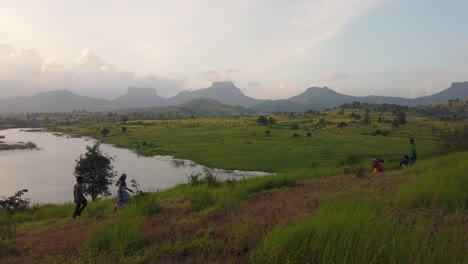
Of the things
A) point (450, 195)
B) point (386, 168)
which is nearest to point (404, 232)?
point (450, 195)

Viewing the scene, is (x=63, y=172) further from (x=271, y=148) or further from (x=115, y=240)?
(x=115, y=240)

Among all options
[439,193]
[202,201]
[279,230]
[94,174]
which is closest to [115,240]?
[279,230]

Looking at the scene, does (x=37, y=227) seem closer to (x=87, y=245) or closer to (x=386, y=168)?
(x=87, y=245)

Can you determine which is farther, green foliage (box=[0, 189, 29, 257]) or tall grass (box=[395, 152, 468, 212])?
green foliage (box=[0, 189, 29, 257])

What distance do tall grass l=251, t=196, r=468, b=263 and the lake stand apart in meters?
30.2

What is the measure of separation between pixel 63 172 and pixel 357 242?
59968mm

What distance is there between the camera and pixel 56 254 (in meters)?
9.38

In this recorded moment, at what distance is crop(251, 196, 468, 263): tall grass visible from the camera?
17.6 feet

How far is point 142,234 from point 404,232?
249 inches

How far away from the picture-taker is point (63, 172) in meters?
57.7

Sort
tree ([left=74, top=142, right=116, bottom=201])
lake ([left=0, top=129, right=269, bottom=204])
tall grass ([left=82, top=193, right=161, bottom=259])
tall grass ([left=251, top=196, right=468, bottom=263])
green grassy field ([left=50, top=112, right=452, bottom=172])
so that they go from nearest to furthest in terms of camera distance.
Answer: tall grass ([left=251, top=196, right=468, bottom=263]), tall grass ([left=82, top=193, right=161, bottom=259]), tree ([left=74, top=142, right=116, bottom=201]), lake ([left=0, top=129, right=269, bottom=204]), green grassy field ([left=50, top=112, right=452, bottom=172])

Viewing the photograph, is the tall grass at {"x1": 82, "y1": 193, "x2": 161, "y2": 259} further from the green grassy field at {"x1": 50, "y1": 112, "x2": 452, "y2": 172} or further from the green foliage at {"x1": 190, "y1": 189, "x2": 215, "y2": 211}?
the green grassy field at {"x1": 50, "y1": 112, "x2": 452, "y2": 172}

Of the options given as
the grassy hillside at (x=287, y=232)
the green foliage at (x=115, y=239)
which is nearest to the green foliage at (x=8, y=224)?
the grassy hillside at (x=287, y=232)

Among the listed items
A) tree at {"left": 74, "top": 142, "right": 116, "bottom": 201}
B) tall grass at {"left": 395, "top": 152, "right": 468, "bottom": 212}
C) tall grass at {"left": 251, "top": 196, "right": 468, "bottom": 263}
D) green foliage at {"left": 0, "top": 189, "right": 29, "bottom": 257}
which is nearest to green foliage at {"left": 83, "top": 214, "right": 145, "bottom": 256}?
green foliage at {"left": 0, "top": 189, "right": 29, "bottom": 257}
